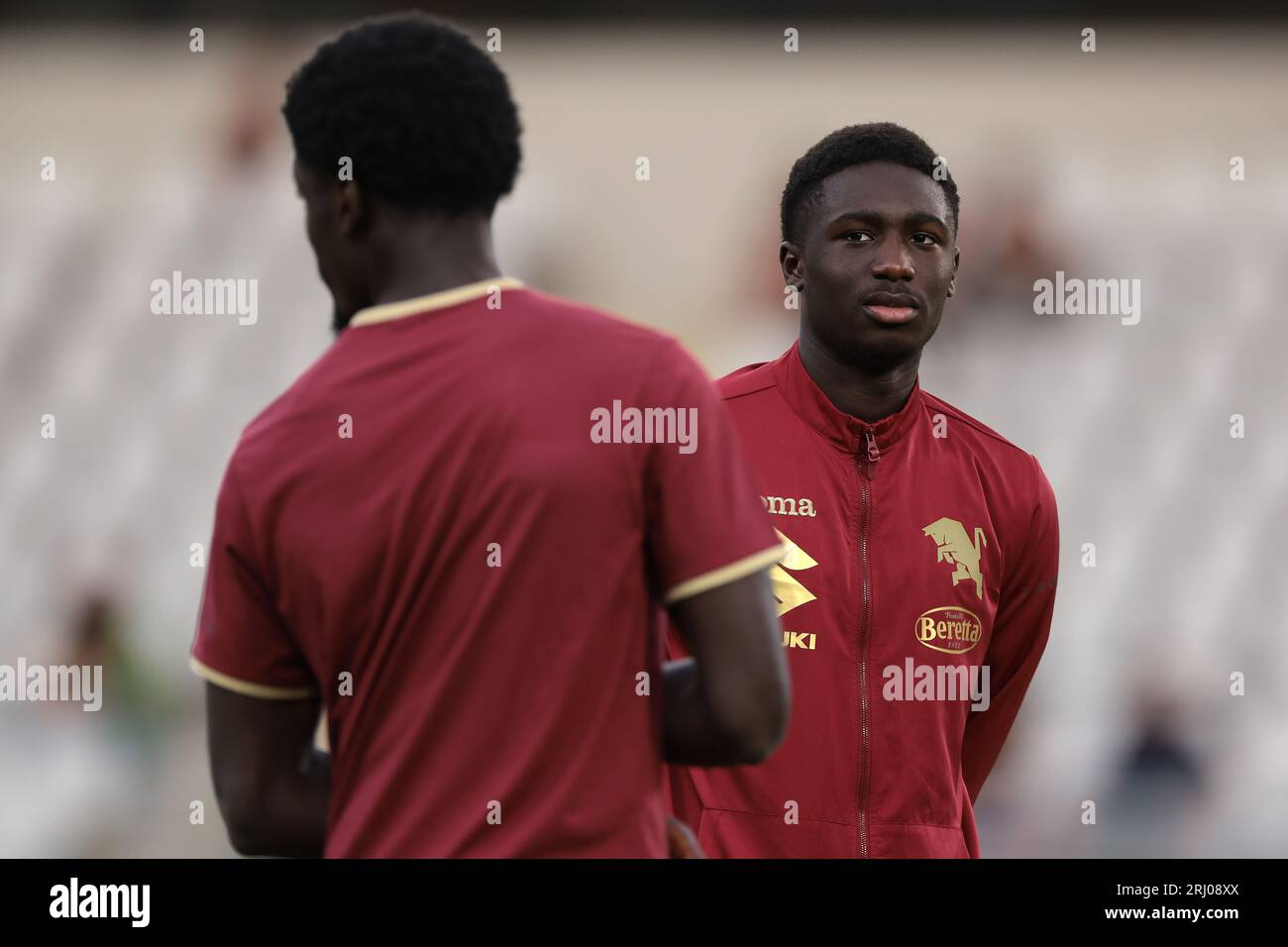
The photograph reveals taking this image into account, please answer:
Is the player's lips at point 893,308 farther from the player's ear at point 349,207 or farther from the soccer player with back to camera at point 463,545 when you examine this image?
the player's ear at point 349,207

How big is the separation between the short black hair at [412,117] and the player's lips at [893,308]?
3.70 ft

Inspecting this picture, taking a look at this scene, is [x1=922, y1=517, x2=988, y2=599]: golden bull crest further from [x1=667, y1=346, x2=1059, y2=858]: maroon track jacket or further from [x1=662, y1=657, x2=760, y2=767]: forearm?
[x1=662, y1=657, x2=760, y2=767]: forearm

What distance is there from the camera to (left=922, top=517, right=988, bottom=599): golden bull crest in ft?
9.06

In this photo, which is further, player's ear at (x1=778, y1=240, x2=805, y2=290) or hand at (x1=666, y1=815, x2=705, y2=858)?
player's ear at (x1=778, y1=240, x2=805, y2=290)

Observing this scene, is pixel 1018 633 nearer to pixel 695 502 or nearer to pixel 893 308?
pixel 893 308

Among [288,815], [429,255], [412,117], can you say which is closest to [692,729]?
[288,815]

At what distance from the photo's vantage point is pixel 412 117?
5.55 feet

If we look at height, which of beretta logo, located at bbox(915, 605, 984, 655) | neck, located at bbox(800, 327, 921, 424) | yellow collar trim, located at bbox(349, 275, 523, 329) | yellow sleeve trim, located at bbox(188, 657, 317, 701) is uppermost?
yellow collar trim, located at bbox(349, 275, 523, 329)

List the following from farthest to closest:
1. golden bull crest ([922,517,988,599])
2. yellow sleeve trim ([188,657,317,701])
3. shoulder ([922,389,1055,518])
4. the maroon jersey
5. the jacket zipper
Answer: shoulder ([922,389,1055,518]) < golden bull crest ([922,517,988,599]) < the jacket zipper < yellow sleeve trim ([188,657,317,701]) < the maroon jersey

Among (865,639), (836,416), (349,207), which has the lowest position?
(865,639)

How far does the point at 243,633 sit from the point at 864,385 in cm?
143

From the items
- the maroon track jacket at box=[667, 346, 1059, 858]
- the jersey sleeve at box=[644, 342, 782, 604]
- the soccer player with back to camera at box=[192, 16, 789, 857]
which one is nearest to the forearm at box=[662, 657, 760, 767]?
the soccer player with back to camera at box=[192, 16, 789, 857]

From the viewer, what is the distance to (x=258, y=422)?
1.72 m
